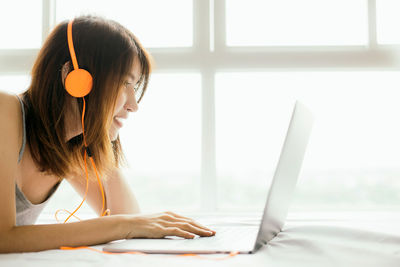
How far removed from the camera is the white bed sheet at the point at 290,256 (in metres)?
0.53

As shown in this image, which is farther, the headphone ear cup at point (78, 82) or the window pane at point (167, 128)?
the window pane at point (167, 128)

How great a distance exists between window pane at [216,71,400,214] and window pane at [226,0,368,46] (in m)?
0.23

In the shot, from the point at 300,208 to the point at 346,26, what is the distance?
1.05m

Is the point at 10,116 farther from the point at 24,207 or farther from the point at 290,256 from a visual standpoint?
the point at 290,256

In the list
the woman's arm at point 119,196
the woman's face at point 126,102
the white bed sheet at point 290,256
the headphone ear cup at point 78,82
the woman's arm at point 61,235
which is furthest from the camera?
the woman's arm at point 119,196

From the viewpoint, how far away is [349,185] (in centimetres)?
218

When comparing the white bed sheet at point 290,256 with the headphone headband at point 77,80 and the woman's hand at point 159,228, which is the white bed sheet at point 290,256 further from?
the headphone headband at point 77,80

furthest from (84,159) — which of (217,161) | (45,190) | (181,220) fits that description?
(217,161)

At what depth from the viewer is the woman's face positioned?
993mm

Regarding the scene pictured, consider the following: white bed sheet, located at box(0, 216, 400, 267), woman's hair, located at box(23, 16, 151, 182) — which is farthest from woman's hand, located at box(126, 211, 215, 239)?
woman's hair, located at box(23, 16, 151, 182)

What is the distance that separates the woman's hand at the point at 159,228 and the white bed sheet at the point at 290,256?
0.12m

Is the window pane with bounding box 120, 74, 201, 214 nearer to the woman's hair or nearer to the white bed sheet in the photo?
the woman's hair

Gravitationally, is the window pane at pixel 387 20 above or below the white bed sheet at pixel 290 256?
above

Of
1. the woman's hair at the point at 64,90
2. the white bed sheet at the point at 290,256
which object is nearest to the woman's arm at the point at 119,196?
the woman's hair at the point at 64,90
